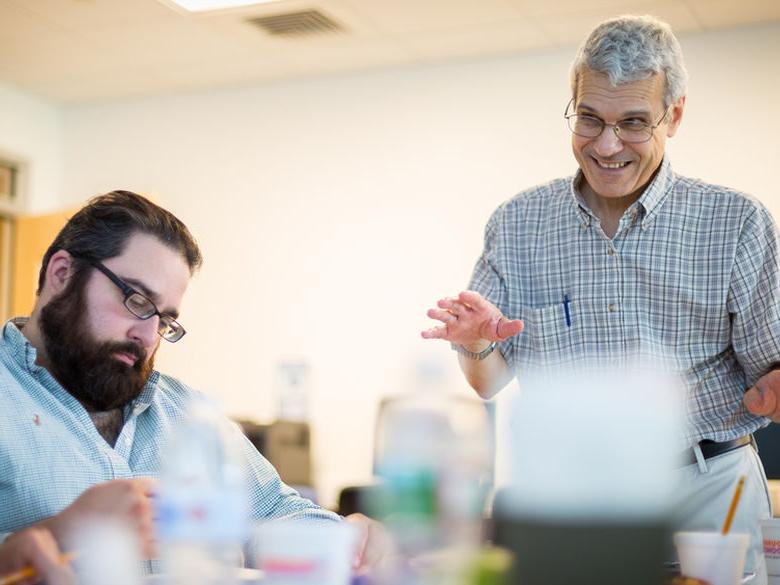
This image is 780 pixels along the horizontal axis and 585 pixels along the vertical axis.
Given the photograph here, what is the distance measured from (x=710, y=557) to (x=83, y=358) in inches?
40.8

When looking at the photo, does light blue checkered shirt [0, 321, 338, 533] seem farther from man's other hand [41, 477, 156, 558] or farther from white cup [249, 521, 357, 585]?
white cup [249, 521, 357, 585]

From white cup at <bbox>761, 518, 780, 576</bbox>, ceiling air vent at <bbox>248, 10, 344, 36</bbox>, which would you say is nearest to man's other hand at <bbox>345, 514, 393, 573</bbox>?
white cup at <bbox>761, 518, 780, 576</bbox>

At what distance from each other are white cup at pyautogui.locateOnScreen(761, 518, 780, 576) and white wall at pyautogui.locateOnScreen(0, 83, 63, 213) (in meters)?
5.66

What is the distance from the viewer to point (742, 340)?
1894 millimetres

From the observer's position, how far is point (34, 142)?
6410mm

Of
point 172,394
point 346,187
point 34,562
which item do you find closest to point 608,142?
point 172,394

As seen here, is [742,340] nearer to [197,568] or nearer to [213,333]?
[197,568]

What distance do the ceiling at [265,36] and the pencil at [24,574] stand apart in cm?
409

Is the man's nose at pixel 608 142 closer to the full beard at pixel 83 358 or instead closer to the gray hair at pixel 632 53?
the gray hair at pixel 632 53

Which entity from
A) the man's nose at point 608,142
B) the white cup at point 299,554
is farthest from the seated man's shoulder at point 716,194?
the white cup at point 299,554

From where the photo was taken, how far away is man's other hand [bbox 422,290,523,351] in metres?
1.75

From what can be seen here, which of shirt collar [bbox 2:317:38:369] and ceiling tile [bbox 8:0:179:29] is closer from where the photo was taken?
shirt collar [bbox 2:317:38:369]

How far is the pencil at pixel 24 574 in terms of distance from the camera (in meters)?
0.95

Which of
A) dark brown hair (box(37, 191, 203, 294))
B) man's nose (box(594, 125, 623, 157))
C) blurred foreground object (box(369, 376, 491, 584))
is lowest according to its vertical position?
blurred foreground object (box(369, 376, 491, 584))
